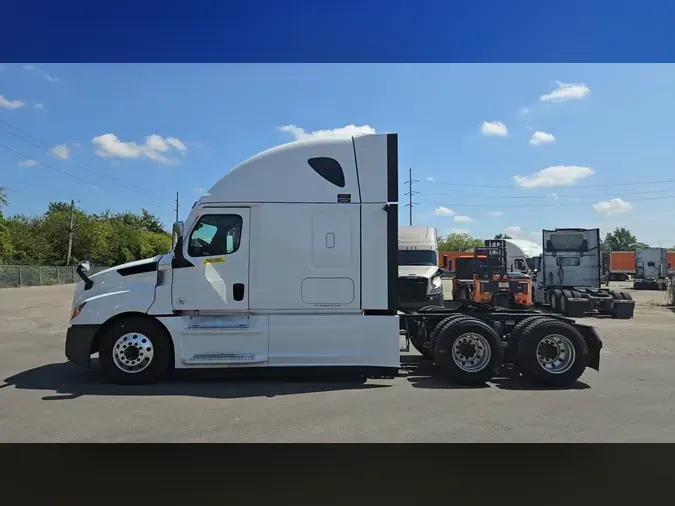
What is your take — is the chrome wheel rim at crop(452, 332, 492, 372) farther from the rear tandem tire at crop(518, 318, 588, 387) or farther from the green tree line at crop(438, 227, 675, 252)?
the green tree line at crop(438, 227, 675, 252)

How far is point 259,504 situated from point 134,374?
468 centimetres

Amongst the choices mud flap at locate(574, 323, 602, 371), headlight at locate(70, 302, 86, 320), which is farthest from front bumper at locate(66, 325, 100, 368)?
mud flap at locate(574, 323, 602, 371)

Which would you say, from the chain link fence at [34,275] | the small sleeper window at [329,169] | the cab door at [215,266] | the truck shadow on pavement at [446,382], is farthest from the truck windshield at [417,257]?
the chain link fence at [34,275]

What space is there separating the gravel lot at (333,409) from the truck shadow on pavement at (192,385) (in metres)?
0.02

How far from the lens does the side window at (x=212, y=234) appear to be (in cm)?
844

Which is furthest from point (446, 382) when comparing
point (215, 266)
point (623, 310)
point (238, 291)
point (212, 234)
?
point (623, 310)

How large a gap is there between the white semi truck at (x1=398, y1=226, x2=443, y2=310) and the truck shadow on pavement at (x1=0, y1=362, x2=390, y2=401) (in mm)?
6816

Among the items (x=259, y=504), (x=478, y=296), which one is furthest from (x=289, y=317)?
(x=478, y=296)

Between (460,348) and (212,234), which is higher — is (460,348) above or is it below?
below

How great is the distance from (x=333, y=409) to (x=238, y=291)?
2428 millimetres

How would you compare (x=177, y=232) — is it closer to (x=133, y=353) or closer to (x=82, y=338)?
(x=133, y=353)

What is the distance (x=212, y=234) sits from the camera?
8469 mm

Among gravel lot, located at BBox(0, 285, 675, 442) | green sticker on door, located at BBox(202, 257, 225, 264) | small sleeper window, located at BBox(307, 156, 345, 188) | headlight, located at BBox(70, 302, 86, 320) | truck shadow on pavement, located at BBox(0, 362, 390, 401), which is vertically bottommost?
gravel lot, located at BBox(0, 285, 675, 442)

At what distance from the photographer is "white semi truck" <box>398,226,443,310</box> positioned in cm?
1573
